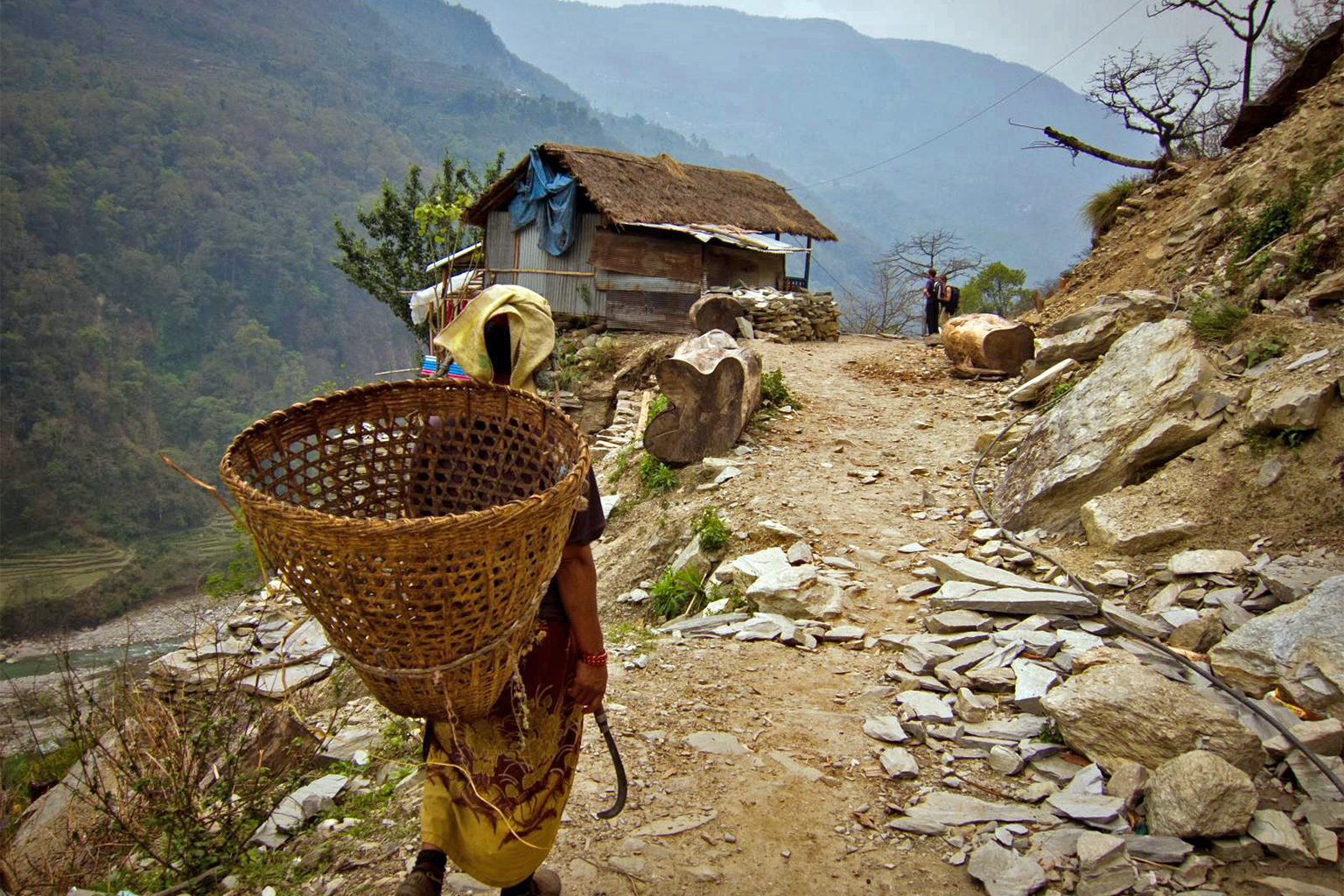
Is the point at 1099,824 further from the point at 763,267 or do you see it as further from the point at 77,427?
the point at 77,427

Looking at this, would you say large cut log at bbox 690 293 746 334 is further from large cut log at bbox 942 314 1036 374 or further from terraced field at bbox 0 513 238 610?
terraced field at bbox 0 513 238 610

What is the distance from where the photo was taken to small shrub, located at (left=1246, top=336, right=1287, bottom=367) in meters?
4.73

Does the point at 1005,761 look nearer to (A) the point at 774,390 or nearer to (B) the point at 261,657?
(A) the point at 774,390

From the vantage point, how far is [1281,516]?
12.6 ft

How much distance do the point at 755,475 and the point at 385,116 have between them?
98.9 m

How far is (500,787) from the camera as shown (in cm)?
180

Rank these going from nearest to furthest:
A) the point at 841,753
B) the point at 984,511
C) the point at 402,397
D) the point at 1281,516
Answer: the point at 402,397 → the point at 841,753 → the point at 1281,516 → the point at 984,511

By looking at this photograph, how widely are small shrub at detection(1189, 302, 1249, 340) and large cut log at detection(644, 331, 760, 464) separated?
347cm

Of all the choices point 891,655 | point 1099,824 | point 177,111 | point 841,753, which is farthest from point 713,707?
point 177,111

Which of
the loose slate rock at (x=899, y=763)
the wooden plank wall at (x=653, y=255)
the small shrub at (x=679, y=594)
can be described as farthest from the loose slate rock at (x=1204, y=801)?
the wooden plank wall at (x=653, y=255)

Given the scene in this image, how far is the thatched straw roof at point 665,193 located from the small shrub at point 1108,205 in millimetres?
6956

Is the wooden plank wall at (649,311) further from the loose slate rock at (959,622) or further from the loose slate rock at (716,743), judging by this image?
the loose slate rock at (716,743)

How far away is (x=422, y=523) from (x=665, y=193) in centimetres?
1638

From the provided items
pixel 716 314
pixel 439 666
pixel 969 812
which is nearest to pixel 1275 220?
pixel 969 812
